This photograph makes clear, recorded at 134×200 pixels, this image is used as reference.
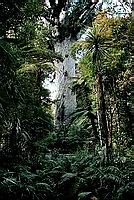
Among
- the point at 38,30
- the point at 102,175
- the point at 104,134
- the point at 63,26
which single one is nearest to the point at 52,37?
the point at 63,26

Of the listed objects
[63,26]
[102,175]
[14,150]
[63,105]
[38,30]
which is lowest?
[102,175]

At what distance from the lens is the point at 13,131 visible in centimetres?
651

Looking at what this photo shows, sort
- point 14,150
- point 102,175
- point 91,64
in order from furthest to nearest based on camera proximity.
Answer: point 91,64 < point 14,150 < point 102,175

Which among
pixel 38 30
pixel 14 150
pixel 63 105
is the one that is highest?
pixel 38 30

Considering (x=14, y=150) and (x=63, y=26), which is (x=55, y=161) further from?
(x=63, y=26)

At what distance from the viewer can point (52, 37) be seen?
12602 millimetres

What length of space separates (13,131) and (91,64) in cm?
231

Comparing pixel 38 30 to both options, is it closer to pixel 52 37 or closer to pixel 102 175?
pixel 52 37

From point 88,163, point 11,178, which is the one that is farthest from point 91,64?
point 11,178

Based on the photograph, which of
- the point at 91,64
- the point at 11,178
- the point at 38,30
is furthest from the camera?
the point at 38,30

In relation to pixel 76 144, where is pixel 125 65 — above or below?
above

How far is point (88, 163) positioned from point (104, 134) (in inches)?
32.3

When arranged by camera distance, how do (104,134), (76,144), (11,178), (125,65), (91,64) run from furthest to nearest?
(76,144) → (125,65) → (91,64) → (104,134) → (11,178)

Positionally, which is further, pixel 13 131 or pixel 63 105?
pixel 63 105
